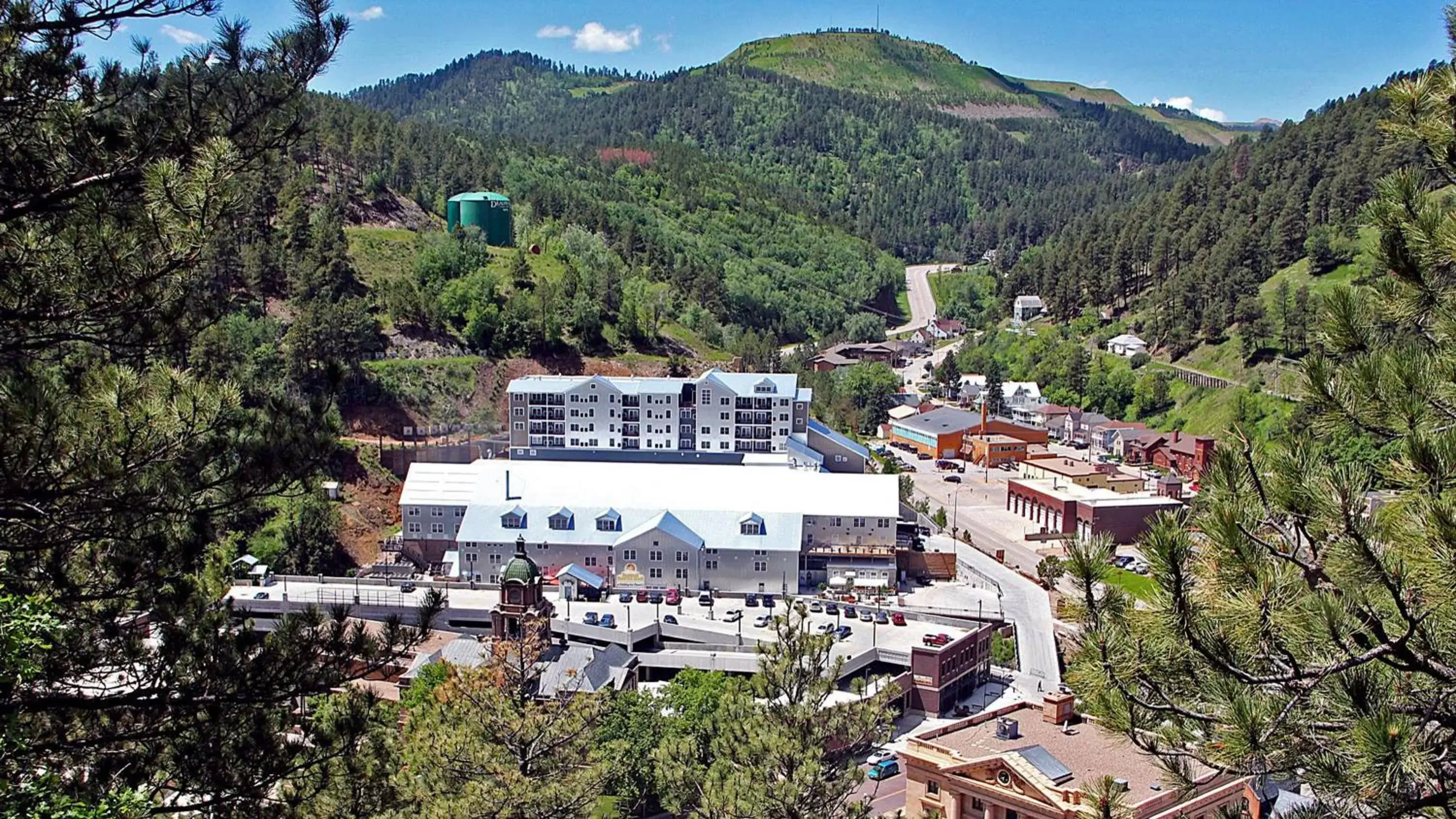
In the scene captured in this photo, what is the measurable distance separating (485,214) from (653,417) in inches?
985

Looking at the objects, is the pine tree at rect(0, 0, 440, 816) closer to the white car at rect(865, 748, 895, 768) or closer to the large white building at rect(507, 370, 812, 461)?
the white car at rect(865, 748, 895, 768)

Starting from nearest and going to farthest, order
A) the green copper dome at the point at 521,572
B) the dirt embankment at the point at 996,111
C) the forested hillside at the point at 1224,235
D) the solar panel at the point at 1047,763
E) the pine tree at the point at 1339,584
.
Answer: the pine tree at the point at 1339,584
the solar panel at the point at 1047,763
the green copper dome at the point at 521,572
the forested hillside at the point at 1224,235
the dirt embankment at the point at 996,111

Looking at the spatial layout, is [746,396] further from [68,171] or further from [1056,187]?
[1056,187]

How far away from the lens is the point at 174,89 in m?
6.67

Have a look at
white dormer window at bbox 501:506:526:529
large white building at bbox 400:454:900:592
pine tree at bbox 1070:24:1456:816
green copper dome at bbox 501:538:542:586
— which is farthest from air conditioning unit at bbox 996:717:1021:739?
white dormer window at bbox 501:506:526:529

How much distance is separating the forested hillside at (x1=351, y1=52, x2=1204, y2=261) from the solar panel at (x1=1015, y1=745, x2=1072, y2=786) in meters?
83.3

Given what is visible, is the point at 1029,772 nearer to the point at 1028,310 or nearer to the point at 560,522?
the point at 560,522

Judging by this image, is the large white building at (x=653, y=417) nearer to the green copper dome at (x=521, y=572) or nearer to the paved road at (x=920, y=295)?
the green copper dome at (x=521, y=572)

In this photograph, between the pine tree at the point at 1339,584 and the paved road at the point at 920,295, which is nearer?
the pine tree at the point at 1339,584

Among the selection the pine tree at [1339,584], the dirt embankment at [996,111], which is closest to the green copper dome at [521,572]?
the pine tree at [1339,584]

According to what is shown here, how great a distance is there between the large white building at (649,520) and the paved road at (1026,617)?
334 centimetres

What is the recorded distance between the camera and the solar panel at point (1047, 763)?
1515 cm

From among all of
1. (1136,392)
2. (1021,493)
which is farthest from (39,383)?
(1136,392)

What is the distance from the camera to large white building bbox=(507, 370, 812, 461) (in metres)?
37.2
